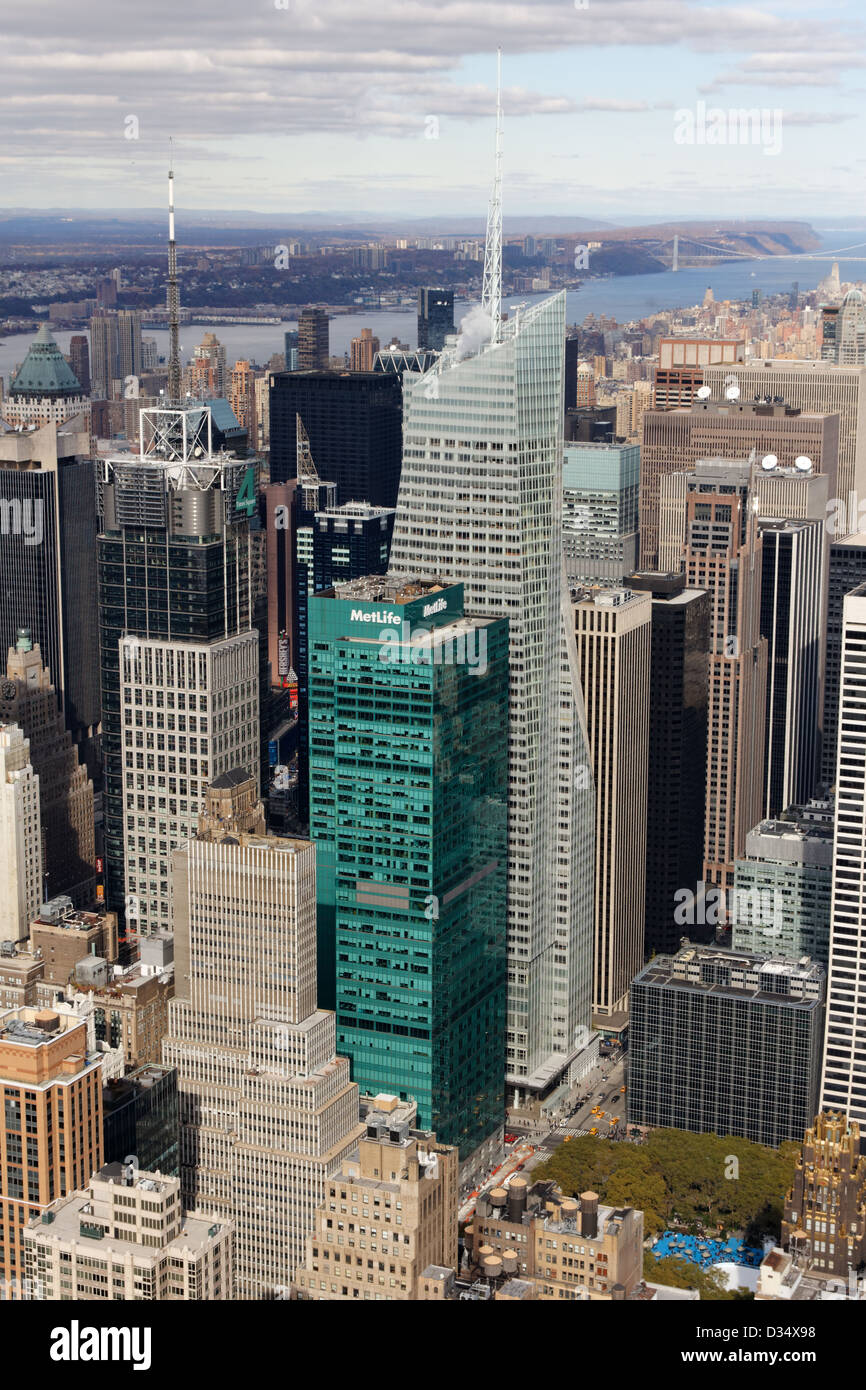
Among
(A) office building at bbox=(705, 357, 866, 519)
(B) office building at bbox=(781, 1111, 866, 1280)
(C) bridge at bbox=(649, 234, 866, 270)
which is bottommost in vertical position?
(B) office building at bbox=(781, 1111, 866, 1280)

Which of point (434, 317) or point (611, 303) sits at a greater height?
point (611, 303)

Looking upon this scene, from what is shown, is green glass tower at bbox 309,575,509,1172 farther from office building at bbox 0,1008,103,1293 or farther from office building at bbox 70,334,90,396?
office building at bbox 70,334,90,396

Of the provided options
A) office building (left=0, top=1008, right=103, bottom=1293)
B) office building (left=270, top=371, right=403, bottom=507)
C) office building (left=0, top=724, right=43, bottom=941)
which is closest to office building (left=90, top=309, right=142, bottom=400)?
office building (left=270, top=371, right=403, bottom=507)

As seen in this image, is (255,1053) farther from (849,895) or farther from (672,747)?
(672,747)

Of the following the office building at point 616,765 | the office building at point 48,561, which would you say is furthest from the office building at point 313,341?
the office building at point 616,765

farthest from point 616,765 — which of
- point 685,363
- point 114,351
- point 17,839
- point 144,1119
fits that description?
point 685,363
